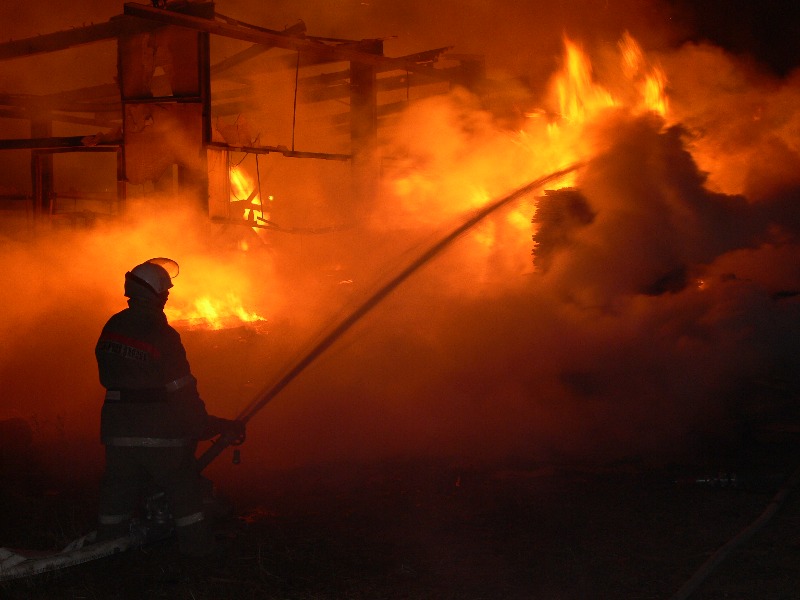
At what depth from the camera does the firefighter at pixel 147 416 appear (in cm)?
475

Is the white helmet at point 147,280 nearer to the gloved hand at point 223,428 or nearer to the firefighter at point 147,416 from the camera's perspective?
the firefighter at point 147,416

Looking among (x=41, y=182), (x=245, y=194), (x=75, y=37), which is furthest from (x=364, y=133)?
(x=41, y=182)

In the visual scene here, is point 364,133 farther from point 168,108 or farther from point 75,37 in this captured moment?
point 75,37

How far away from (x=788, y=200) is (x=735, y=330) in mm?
2707

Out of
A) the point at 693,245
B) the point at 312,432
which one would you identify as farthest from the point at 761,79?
→ the point at 312,432

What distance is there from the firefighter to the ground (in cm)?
34

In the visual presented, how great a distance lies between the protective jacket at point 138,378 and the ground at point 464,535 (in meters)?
0.86

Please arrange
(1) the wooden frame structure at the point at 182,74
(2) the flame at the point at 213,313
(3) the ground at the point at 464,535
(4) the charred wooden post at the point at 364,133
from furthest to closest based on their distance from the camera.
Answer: (4) the charred wooden post at the point at 364,133 < (2) the flame at the point at 213,313 < (1) the wooden frame structure at the point at 182,74 < (3) the ground at the point at 464,535

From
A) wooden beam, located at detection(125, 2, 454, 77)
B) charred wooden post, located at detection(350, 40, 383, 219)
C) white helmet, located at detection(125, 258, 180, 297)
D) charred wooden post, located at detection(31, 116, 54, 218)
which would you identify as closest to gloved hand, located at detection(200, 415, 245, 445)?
white helmet, located at detection(125, 258, 180, 297)

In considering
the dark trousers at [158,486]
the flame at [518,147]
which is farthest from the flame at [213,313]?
the dark trousers at [158,486]

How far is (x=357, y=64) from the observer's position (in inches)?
437

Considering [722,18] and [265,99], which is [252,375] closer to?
[265,99]

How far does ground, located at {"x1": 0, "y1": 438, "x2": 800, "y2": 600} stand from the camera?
4.57 metres

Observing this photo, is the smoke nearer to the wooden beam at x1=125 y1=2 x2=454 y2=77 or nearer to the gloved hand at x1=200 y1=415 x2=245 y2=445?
the wooden beam at x1=125 y1=2 x2=454 y2=77
